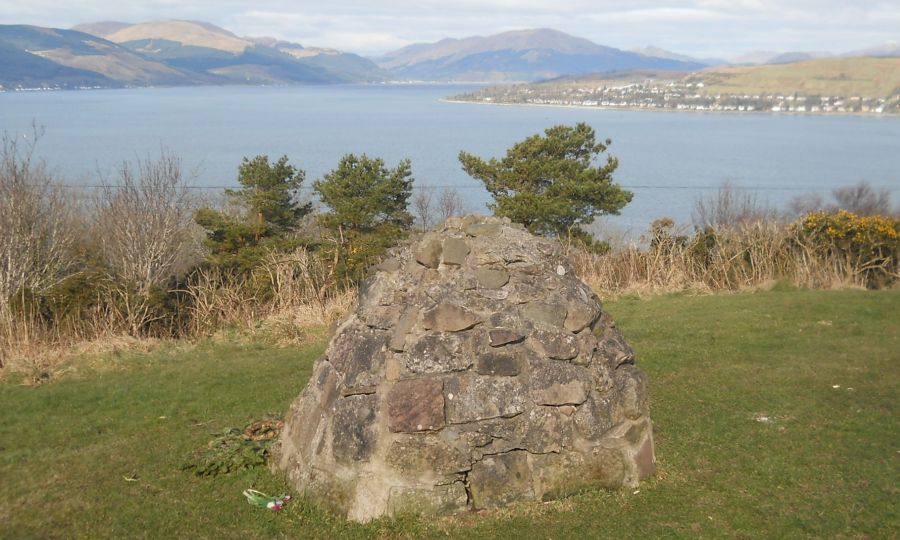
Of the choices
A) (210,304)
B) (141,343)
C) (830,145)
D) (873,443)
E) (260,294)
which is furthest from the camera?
(830,145)

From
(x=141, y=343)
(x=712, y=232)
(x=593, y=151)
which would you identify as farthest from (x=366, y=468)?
(x=593, y=151)

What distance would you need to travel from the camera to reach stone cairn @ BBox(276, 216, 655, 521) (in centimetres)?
620

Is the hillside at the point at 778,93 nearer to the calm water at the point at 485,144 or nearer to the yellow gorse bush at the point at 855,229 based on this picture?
the calm water at the point at 485,144

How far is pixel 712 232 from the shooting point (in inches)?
756

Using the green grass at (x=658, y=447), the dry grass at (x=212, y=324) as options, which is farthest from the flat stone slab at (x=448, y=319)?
the dry grass at (x=212, y=324)

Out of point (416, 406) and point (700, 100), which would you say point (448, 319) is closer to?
point (416, 406)

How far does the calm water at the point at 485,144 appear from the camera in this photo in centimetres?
5994

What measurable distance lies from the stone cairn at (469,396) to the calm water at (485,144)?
85.7ft

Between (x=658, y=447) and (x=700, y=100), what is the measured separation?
Result: 16664 centimetres

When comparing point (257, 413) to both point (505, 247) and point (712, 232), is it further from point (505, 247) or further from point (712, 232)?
point (712, 232)

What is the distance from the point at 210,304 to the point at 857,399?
36.5ft

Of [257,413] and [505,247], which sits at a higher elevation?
[505,247]

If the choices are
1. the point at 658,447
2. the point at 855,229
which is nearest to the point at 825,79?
the point at 855,229

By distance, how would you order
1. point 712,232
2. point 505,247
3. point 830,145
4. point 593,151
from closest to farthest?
point 505,247
point 712,232
point 593,151
point 830,145
